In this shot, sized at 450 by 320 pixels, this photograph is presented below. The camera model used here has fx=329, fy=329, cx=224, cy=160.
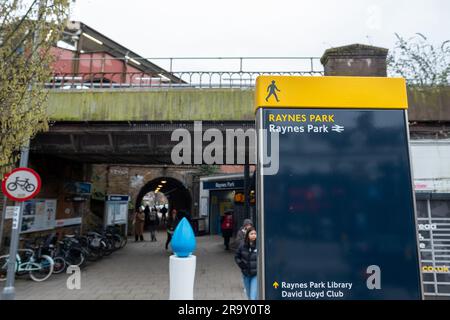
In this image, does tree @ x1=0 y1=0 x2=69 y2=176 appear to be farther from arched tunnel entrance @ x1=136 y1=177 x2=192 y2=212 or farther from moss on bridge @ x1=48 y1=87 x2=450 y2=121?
arched tunnel entrance @ x1=136 y1=177 x2=192 y2=212

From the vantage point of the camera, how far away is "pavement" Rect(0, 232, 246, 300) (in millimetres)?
7551

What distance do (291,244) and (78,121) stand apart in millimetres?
7250

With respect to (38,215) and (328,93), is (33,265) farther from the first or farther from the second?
(328,93)

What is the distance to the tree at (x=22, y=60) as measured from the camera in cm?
530

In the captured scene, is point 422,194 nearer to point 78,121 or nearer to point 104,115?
point 104,115

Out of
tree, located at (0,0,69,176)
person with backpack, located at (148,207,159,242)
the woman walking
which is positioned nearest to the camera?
tree, located at (0,0,69,176)

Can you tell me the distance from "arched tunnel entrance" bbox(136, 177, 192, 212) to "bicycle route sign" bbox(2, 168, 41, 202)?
16233 mm

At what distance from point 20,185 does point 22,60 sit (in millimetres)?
2352

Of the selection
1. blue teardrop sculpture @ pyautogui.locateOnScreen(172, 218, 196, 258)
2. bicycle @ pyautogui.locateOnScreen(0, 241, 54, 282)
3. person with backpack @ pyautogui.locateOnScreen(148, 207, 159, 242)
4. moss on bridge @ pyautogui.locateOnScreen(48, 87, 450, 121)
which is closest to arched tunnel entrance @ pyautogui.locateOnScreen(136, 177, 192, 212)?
person with backpack @ pyautogui.locateOnScreen(148, 207, 159, 242)

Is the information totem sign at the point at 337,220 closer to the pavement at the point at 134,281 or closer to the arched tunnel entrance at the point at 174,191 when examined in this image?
the pavement at the point at 134,281

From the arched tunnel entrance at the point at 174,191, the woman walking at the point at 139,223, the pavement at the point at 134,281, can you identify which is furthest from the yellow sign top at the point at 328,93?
the arched tunnel entrance at the point at 174,191

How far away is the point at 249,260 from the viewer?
578cm

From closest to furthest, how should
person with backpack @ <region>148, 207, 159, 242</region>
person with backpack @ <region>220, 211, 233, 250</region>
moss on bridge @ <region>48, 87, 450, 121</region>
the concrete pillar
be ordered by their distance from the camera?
the concrete pillar
moss on bridge @ <region>48, 87, 450, 121</region>
person with backpack @ <region>220, 211, 233, 250</region>
person with backpack @ <region>148, 207, 159, 242</region>
